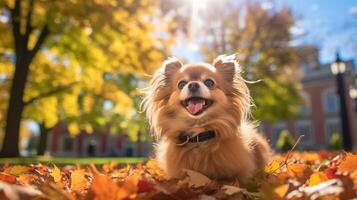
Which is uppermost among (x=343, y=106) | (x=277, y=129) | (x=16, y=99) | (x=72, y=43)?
(x=72, y=43)

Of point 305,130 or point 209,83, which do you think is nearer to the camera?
point 209,83

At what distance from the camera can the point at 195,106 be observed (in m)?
2.82

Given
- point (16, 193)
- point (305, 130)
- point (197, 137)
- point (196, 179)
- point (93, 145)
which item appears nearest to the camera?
point (16, 193)

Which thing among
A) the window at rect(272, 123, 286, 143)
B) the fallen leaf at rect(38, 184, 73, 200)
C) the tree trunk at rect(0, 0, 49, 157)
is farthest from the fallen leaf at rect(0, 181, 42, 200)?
the window at rect(272, 123, 286, 143)

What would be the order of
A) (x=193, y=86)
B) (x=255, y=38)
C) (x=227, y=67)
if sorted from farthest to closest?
(x=255, y=38) → (x=227, y=67) → (x=193, y=86)

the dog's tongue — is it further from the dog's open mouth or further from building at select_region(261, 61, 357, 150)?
building at select_region(261, 61, 357, 150)

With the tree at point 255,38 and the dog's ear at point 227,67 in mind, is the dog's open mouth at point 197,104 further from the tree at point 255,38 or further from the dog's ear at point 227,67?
the tree at point 255,38

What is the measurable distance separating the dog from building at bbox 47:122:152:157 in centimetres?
4436

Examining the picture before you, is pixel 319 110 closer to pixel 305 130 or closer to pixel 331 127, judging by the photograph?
pixel 331 127

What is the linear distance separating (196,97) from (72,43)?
11.8 metres

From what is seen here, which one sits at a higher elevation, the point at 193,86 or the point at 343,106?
the point at 343,106

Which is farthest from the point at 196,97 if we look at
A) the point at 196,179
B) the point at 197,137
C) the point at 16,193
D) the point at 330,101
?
the point at 330,101

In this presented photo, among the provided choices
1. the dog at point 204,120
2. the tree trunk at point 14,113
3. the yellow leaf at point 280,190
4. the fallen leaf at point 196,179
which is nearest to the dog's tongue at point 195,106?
the dog at point 204,120

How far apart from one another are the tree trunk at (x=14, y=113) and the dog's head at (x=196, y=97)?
10753 millimetres
